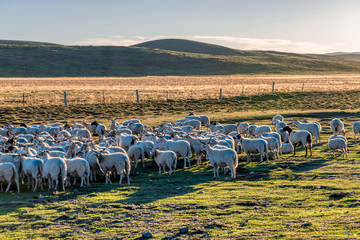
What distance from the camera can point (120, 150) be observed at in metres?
18.7

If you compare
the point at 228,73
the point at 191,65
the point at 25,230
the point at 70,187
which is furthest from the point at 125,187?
the point at 191,65

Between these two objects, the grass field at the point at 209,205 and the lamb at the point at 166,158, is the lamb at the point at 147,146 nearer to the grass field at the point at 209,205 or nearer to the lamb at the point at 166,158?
the grass field at the point at 209,205

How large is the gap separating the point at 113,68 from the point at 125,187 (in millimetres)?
134173

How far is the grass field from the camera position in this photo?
10633 millimetres

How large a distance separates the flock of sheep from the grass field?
0.66 metres

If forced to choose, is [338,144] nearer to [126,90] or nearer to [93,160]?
[93,160]

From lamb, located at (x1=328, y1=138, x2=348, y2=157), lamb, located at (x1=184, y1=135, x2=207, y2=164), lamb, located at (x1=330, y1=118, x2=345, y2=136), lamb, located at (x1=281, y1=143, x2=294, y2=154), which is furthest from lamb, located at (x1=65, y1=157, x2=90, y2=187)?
lamb, located at (x1=330, y1=118, x2=345, y2=136)

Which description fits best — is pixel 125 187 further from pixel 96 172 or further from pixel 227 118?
pixel 227 118

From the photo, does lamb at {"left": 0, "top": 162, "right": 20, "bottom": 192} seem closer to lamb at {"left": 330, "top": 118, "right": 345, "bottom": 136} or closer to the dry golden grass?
lamb at {"left": 330, "top": 118, "right": 345, "bottom": 136}

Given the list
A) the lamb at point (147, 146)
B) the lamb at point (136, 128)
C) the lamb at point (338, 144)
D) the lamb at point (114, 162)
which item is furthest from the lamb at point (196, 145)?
the lamb at point (136, 128)

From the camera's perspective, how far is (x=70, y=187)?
1602 centimetres

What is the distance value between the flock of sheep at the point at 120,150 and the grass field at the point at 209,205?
2.18 ft

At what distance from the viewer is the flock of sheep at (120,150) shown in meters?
15.7

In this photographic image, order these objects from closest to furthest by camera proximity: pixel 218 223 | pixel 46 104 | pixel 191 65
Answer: pixel 218 223
pixel 46 104
pixel 191 65
